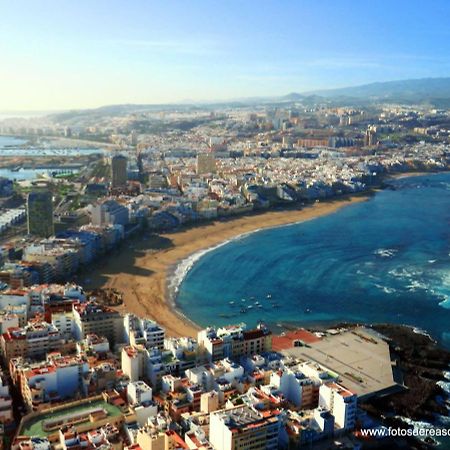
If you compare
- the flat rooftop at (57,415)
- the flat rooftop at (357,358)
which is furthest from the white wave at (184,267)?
the flat rooftop at (57,415)

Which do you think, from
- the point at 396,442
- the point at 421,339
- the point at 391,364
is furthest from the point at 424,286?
the point at 396,442

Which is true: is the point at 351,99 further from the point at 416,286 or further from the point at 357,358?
the point at 357,358

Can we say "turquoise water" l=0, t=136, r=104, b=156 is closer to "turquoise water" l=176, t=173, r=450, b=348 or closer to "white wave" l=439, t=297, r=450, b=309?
"turquoise water" l=176, t=173, r=450, b=348

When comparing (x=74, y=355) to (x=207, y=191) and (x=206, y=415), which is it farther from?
(x=207, y=191)

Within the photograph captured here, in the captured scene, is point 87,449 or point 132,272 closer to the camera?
point 87,449

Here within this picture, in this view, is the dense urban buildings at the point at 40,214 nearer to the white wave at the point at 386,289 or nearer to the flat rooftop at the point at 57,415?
the white wave at the point at 386,289

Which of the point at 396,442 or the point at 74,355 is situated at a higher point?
the point at 74,355
